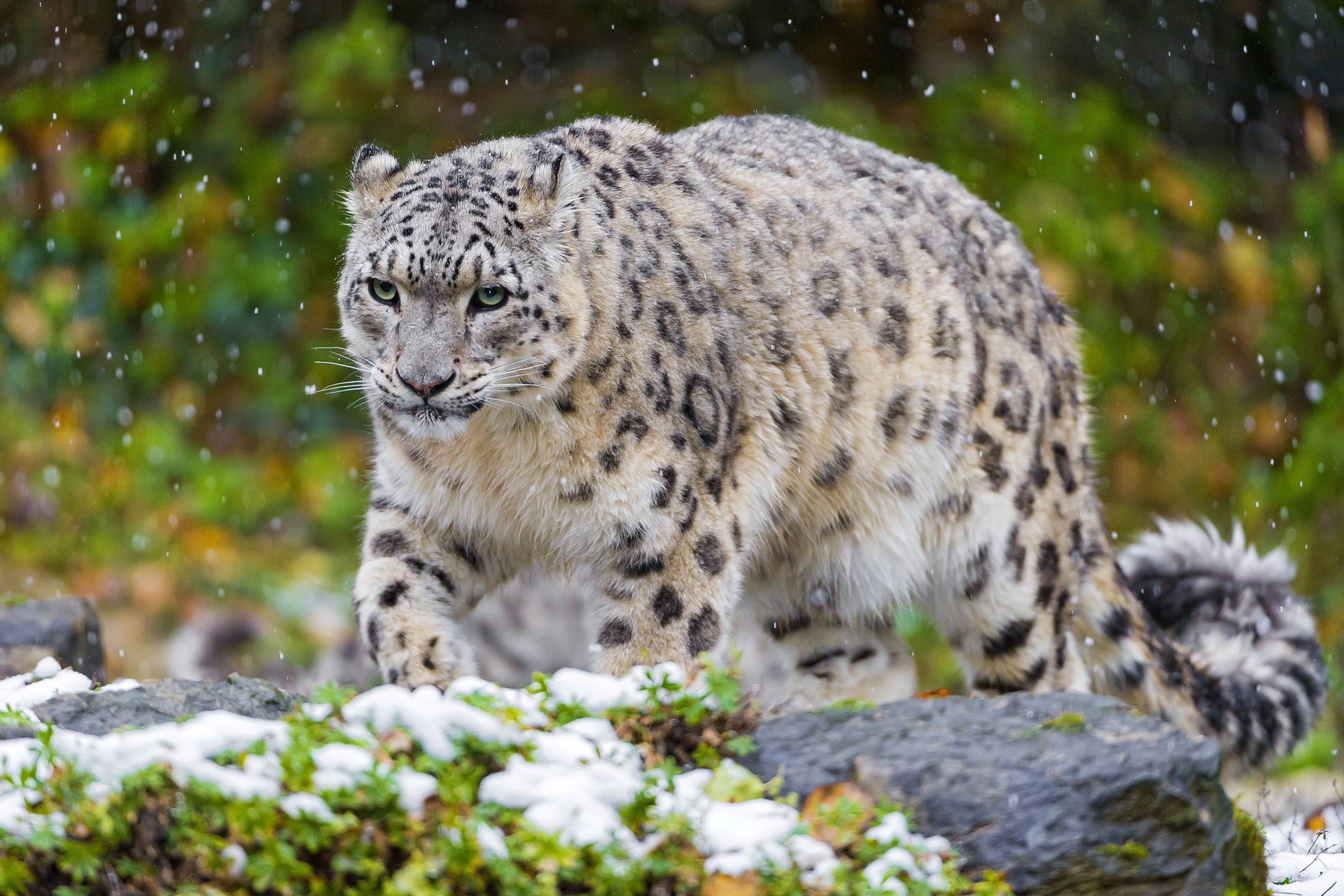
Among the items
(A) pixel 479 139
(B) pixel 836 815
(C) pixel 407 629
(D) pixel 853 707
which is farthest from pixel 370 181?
(A) pixel 479 139

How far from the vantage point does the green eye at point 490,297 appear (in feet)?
14.7

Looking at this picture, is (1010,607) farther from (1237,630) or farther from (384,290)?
(384,290)

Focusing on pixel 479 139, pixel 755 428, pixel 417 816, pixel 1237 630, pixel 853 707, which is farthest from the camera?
pixel 479 139

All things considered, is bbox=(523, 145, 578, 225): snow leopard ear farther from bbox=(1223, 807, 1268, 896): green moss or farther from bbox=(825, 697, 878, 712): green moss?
bbox=(1223, 807, 1268, 896): green moss

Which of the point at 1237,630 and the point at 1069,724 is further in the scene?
the point at 1237,630

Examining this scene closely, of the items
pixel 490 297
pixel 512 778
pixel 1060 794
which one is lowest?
pixel 1060 794

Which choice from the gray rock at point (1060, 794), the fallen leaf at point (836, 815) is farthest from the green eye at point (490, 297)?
the fallen leaf at point (836, 815)

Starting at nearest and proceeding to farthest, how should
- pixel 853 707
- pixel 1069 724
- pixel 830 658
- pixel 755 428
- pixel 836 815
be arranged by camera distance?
pixel 836 815, pixel 1069 724, pixel 853 707, pixel 755 428, pixel 830 658

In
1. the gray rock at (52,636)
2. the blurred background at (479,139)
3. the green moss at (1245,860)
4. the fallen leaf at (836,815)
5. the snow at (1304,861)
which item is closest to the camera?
the fallen leaf at (836,815)

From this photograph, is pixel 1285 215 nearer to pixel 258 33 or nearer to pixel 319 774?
pixel 258 33

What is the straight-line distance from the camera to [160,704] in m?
3.89

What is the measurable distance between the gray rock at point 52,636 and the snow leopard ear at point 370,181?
1.88 metres

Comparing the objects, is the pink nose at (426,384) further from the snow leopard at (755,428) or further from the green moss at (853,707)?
the green moss at (853,707)

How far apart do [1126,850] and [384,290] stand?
2499mm
